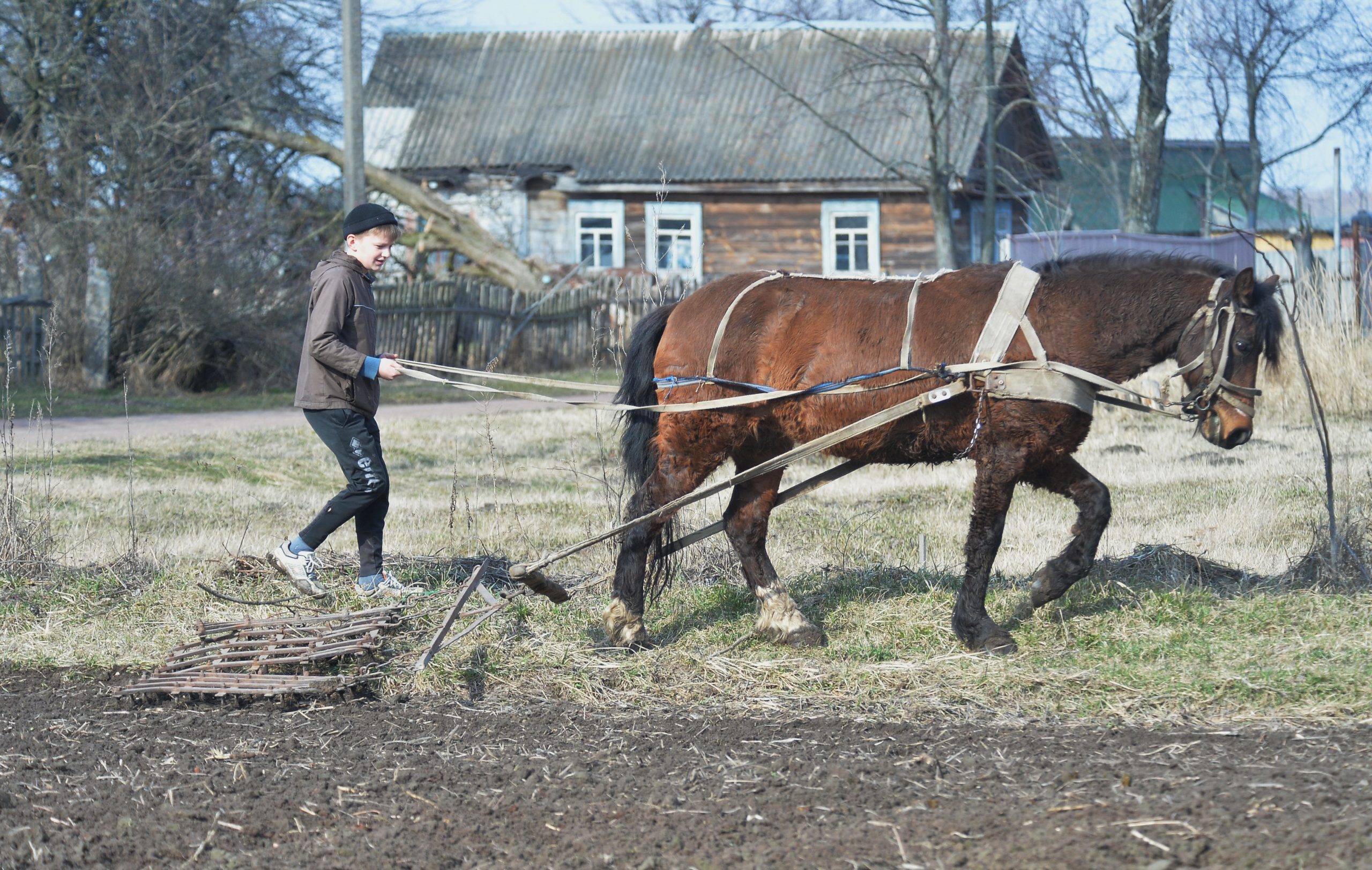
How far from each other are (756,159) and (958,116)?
4317 mm

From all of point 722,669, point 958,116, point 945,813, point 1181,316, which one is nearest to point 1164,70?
point 958,116

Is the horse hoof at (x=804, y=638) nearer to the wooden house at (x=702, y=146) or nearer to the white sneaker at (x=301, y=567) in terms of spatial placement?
the white sneaker at (x=301, y=567)

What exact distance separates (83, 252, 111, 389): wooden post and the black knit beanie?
11928 millimetres

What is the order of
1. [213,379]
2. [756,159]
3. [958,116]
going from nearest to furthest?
[213,379] < [958,116] < [756,159]

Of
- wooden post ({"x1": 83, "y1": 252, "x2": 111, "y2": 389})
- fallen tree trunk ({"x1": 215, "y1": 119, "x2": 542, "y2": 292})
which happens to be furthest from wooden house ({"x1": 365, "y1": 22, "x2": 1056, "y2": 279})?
wooden post ({"x1": 83, "y1": 252, "x2": 111, "y2": 389})

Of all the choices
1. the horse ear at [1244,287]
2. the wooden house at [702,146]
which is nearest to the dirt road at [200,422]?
the horse ear at [1244,287]

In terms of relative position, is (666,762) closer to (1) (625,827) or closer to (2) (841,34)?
(1) (625,827)

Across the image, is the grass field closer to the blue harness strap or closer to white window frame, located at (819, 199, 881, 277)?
the blue harness strap

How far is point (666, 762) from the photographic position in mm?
4121

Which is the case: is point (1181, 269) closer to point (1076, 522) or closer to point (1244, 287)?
point (1244, 287)

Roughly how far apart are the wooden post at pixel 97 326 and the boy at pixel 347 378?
38.6ft

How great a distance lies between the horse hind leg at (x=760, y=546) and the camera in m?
5.49

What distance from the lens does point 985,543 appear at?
5.23 meters

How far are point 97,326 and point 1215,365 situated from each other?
14.8 m
